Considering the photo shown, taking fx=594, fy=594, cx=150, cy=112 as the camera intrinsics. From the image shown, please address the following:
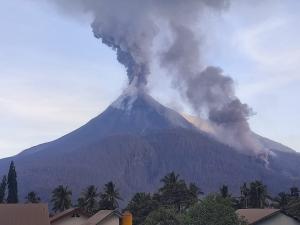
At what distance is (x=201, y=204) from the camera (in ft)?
200

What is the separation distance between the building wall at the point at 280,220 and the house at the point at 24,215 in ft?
83.8

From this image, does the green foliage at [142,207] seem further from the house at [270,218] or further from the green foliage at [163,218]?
the house at [270,218]

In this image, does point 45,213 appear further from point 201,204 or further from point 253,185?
point 253,185

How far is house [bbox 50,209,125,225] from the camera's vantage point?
2803 inches

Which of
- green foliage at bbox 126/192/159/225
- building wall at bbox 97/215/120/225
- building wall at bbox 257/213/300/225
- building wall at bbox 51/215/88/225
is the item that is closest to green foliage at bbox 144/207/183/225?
building wall at bbox 97/215/120/225

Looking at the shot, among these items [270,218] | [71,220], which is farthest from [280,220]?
[71,220]

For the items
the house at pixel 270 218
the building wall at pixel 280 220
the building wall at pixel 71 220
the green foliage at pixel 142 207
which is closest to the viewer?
Answer: the house at pixel 270 218

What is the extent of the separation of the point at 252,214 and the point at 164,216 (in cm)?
1067

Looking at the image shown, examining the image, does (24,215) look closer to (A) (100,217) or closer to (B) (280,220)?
(A) (100,217)

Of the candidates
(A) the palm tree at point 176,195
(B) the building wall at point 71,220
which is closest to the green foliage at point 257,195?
(A) the palm tree at point 176,195

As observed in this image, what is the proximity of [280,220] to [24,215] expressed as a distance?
30.0 m

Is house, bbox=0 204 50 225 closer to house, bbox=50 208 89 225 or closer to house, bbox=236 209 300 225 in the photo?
house, bbox=50 208 89 225

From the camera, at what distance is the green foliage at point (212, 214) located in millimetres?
59219

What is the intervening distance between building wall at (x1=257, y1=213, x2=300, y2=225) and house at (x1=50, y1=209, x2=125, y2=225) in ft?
57.2
